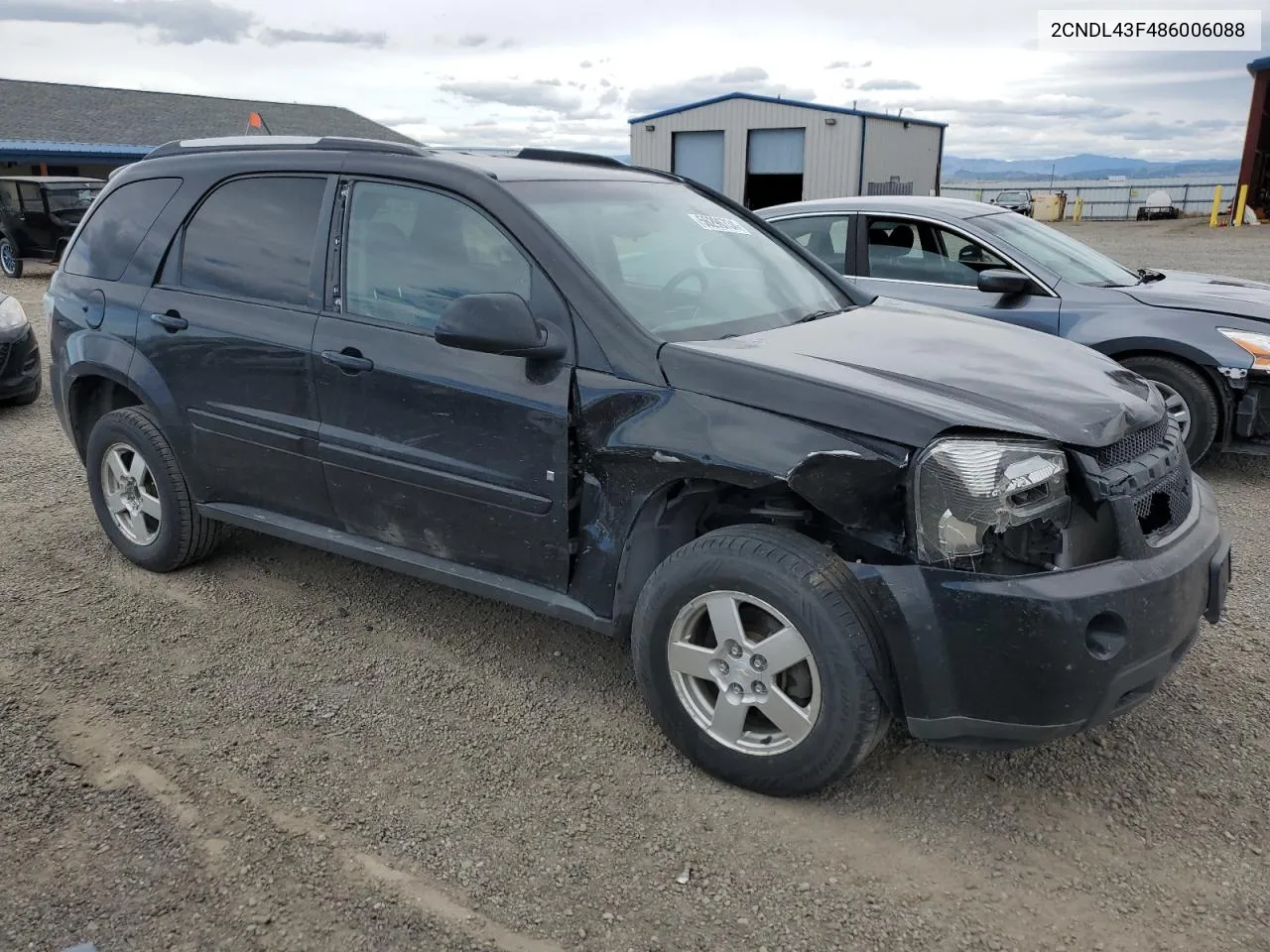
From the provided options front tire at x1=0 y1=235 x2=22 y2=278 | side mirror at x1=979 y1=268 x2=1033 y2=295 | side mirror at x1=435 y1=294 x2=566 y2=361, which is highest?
side mirror at x1=435 y1=294 x2=566 y2=361

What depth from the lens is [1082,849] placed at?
2633mm

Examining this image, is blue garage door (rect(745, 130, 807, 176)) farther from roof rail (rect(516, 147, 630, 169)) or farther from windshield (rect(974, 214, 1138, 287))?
roof rail (rect(516, 147, 630, 169))

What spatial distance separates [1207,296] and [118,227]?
19.3 feet

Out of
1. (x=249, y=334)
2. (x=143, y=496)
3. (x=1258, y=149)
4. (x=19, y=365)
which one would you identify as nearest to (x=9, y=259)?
(x=19, y=365)

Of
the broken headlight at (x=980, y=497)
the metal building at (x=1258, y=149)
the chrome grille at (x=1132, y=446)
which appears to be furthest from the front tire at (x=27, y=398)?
the metal building at (x=1258, y=149)

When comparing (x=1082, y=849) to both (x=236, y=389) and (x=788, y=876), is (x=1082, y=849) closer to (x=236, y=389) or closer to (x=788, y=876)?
(x=788, y=876)

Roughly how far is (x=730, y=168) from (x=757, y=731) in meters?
30.5

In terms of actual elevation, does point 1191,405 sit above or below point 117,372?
below

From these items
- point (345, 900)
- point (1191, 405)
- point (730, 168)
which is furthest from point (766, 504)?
point (730, 168)

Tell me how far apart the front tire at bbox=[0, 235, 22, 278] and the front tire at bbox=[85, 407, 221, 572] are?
16832mm

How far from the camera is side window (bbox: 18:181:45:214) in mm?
17422

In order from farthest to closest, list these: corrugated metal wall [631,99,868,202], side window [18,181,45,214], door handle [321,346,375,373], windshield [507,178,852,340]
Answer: corrugated metal wall [631,99,868,202]
side window [18,181,45,214]
door handle [321,346,375,373]
windshield [507,178,852,340]

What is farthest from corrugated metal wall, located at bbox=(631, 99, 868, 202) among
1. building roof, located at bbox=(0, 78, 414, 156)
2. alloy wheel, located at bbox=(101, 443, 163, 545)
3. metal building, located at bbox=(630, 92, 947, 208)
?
alloy wheel, located at bbox=(101, 443, 163, 545)

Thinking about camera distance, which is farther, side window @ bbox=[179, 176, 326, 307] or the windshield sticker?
the windshield sticker
